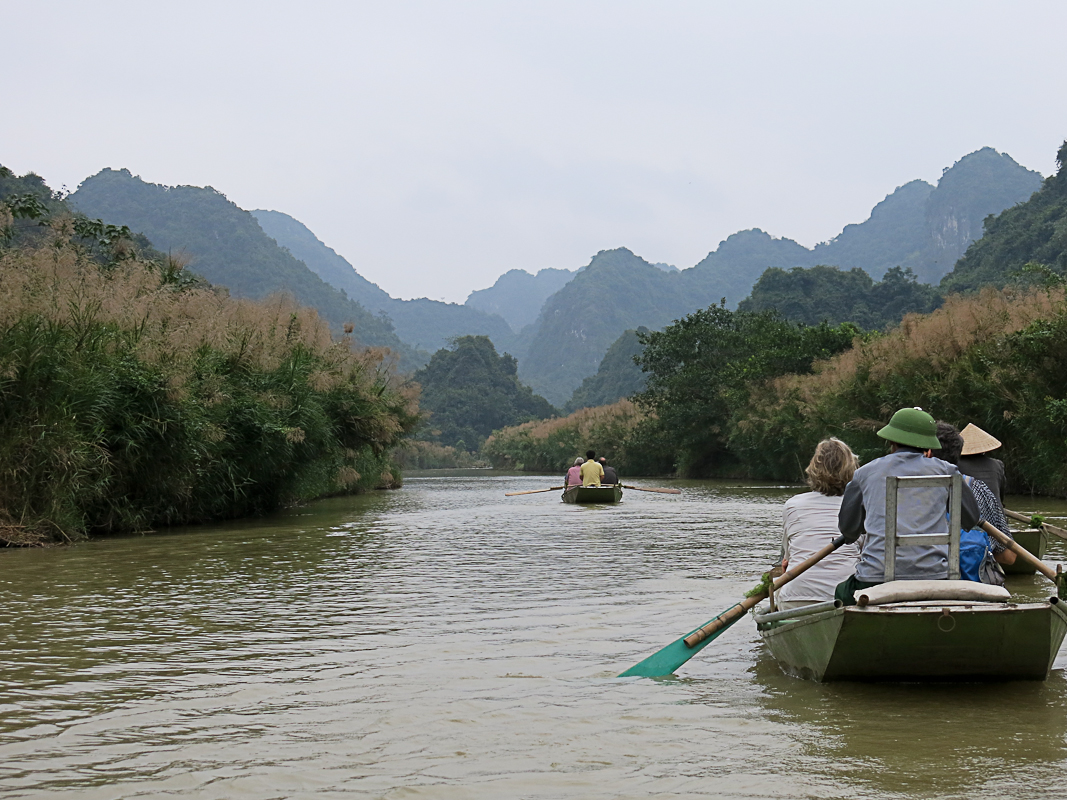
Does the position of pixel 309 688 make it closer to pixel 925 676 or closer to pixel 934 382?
pixel 925 676

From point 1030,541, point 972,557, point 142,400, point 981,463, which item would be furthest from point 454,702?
point 142,400

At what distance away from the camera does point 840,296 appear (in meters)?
73.9

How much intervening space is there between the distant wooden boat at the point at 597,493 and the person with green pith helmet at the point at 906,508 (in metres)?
18.3

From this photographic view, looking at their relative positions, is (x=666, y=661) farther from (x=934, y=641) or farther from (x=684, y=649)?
(x=934, y=641)

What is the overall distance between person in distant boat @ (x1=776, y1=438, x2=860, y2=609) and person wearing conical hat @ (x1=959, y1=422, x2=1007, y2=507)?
1709mm

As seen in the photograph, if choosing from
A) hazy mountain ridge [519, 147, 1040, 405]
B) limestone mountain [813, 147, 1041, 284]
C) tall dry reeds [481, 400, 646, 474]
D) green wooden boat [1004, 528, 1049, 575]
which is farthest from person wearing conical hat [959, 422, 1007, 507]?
limestone mountain [813, 147, 1041, 284]

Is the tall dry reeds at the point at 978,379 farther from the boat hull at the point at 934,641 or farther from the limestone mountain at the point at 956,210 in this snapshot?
the limestone mountain at the point at 956,210

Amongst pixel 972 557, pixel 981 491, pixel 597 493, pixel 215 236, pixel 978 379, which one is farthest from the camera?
pixel 215 236

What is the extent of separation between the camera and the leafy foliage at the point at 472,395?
322 feet

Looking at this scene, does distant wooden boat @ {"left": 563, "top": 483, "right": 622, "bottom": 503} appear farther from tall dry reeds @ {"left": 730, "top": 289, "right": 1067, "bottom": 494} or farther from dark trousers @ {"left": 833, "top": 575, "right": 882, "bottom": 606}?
dark trousers @ {"left": 833, "top": 575, "right": 882, "bottom": 606}

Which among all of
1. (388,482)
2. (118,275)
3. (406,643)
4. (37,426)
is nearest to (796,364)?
(388,482)

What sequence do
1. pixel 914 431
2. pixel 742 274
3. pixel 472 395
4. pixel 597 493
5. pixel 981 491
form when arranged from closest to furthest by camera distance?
1. pixel 914 431
2. pixel 981 491
3. pixel 597 493
4. pixel 472 395
5. pixel 742 274

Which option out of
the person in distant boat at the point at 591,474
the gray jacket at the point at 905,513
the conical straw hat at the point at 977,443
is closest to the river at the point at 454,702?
the gray jacket at the point at 905,513

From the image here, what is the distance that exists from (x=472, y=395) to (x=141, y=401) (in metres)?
82.9
